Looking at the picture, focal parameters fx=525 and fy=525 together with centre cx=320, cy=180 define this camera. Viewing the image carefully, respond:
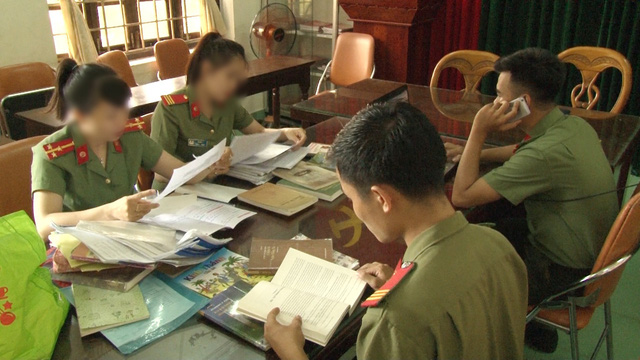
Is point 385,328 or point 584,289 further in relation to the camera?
point 584,289

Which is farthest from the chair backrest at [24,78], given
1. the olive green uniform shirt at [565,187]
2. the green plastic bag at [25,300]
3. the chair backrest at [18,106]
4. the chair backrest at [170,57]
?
the olive green uniform shirt at [565,187]

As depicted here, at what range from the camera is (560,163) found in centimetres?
152

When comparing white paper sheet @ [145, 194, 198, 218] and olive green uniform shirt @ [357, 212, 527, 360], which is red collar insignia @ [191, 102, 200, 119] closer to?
white paper sheet @ [145, 194, 198, 218]

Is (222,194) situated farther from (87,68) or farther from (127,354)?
(127,354)

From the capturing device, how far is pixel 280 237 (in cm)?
137

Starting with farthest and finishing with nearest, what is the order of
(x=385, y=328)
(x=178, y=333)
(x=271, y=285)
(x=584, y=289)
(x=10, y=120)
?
(x=10, y=120), (x=584, y=289), (x=271, y=285), (x=178, y=333), (x=385, y=328)

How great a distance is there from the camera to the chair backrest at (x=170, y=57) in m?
3.77

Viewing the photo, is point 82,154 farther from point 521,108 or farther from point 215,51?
point 521,108

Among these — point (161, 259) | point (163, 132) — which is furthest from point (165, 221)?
point (163, 132)

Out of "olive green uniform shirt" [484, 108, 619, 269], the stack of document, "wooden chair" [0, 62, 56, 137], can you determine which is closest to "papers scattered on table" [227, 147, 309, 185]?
the stack of document

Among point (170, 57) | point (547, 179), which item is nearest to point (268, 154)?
point (547, 179)

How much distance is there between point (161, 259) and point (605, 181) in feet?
4.21

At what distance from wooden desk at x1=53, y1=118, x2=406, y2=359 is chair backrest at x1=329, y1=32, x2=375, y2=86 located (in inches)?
89.6

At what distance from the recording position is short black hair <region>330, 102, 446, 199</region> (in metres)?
0.89
